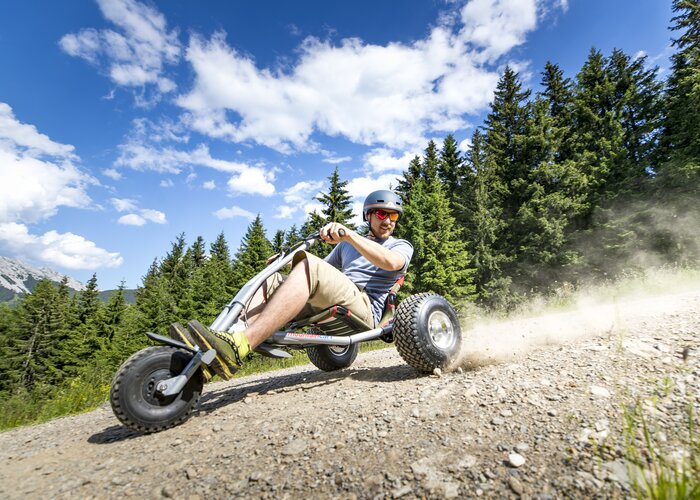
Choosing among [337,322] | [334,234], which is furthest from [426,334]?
[334,234]

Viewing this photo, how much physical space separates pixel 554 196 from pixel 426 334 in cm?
2367

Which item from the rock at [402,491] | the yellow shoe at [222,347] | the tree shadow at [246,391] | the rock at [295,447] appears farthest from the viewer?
the tree shadow at [246,391]

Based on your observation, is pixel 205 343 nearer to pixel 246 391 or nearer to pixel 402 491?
pixel 402 491

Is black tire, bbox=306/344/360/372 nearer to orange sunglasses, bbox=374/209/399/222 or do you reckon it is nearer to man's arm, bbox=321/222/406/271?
man's arm, bbox=321/222/406/271

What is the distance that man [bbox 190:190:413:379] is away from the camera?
2330 millimetres

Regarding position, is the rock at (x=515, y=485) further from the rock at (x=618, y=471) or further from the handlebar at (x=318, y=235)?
the handlebar at (x=318, y=235)

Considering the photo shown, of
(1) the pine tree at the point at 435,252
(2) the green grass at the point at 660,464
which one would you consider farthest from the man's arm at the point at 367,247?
(1) the pine tree at the point at 435,252

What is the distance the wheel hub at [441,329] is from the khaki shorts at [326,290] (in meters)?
0.66

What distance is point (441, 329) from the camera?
327 centimetres

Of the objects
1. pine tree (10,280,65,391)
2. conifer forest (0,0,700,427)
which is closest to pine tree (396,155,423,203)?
conifer forest (0,0,700,427)

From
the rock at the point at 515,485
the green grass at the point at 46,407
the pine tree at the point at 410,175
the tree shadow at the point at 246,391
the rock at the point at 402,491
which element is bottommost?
the green grass at the point at 46,407

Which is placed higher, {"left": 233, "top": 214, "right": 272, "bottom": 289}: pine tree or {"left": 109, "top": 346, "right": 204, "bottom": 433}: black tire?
{"left": 233, "top": 214, "right": 272, "bottom": 289}: pine tree

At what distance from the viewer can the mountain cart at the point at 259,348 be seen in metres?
2.17

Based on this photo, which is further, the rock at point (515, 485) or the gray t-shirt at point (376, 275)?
the gray t-shirt at point (376, 275)
